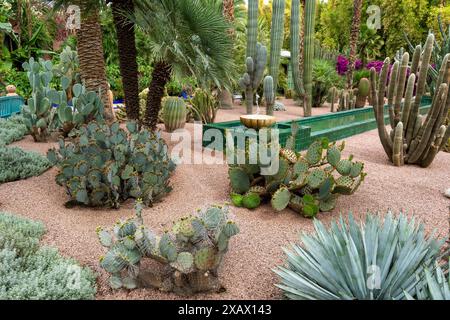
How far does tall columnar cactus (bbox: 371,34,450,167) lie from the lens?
5059 mm

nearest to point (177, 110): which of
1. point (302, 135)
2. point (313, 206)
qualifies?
point (302, 135)

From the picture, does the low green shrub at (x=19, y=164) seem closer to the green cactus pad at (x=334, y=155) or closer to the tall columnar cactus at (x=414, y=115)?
the green cactus pad at (x=334, y=155)

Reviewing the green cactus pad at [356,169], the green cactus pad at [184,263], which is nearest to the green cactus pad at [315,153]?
the green cactus pad at [356,169]

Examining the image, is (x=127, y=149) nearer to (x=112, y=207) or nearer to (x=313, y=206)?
(x=112, y=207)

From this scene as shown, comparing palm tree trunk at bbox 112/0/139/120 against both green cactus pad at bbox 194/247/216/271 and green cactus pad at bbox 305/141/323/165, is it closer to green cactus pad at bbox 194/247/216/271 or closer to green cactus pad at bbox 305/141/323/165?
green cactus pad at bbox 305/141/323/165

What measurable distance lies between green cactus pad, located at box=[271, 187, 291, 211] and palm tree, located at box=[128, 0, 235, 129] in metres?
1.82

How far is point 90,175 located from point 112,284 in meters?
1.39

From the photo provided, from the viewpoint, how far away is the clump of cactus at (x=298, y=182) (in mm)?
3518

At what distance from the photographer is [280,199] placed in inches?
137

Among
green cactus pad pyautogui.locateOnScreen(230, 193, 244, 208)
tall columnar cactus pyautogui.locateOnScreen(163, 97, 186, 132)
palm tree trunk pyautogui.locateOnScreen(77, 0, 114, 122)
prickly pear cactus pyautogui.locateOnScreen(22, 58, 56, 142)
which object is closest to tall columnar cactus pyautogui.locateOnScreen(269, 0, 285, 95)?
tall columnar cactus pyautogui.locateOnScreen(163, 97, 186, 132)

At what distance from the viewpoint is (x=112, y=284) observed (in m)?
2.36

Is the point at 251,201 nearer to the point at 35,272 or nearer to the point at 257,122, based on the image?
the point at 35,272

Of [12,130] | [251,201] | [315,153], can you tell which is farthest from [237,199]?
[12,130]

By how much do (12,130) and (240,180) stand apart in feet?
12.6
